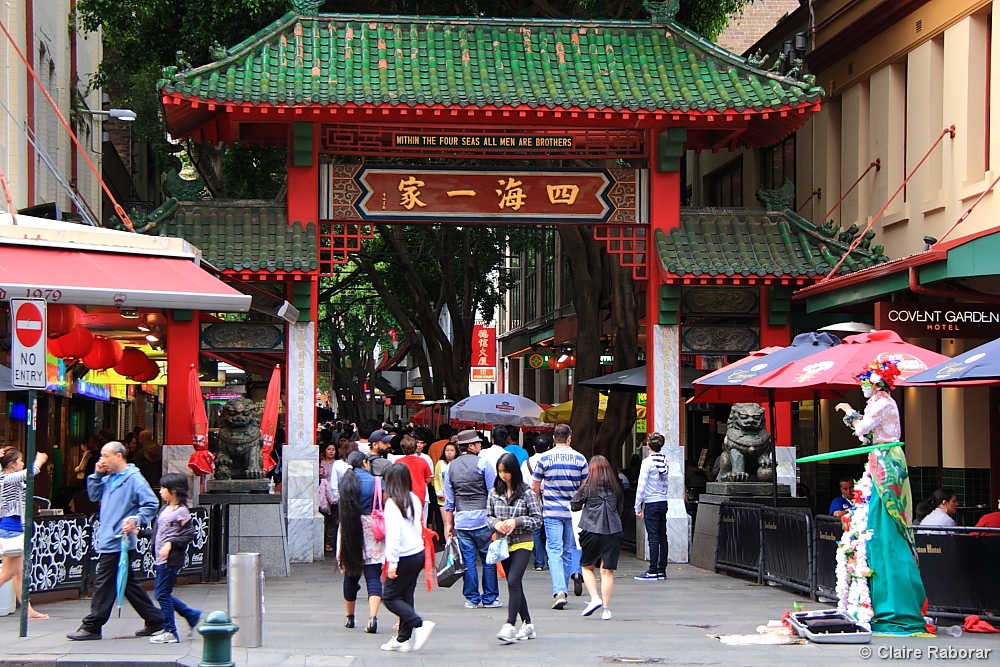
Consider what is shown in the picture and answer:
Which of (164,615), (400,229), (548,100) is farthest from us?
(400,229)

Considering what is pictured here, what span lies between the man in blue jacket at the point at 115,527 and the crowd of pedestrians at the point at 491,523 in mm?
1711

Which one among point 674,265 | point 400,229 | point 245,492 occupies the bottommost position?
point 245,492

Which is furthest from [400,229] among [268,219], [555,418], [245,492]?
[245,492]

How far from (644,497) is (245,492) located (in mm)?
5180

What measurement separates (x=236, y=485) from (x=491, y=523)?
5.90 m

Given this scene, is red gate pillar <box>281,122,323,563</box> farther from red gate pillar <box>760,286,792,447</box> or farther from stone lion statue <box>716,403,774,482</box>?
red gate pillar <box>760,286,792,447</box>

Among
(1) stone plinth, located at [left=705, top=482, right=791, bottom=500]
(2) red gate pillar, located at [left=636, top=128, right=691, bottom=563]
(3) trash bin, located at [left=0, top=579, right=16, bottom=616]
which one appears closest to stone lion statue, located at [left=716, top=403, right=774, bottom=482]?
(1) stone plinth, located at [left=705, top=482, right=791, bottom=500]

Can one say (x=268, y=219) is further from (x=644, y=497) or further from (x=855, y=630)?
(x=855, y=630)

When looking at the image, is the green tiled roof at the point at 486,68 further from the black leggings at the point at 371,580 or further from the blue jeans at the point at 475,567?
the black leggings at the point at 371,580

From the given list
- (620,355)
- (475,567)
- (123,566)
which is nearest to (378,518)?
(123,566)

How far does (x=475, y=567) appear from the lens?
13.9m

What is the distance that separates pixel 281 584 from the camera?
16156 mm

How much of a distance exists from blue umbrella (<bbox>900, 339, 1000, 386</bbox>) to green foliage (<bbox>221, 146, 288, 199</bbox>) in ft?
52.1

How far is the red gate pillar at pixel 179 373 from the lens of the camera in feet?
60.9
